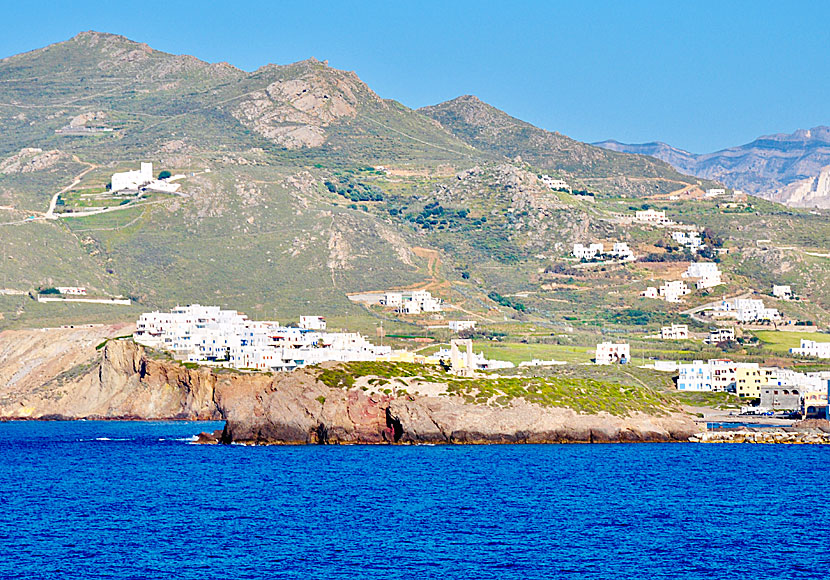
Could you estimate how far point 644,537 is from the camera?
56.9 metres

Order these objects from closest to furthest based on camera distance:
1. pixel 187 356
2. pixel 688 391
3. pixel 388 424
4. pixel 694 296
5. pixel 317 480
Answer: pixel 317 480 < pixel 388 424 < pixel 688 391 < pixel 187 356 < pixel 694 296

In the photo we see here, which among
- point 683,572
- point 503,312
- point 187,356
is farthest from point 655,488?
point 503,312

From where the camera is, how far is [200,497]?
67688 millimetres

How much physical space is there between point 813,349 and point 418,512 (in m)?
104

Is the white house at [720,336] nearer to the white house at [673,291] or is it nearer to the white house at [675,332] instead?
the white house at [675,332]

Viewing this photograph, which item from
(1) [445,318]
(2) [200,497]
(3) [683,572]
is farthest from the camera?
(1) [445,318]

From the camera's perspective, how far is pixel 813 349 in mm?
157875

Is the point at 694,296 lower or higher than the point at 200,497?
higher

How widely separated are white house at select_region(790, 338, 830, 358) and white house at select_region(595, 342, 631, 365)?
2169cm

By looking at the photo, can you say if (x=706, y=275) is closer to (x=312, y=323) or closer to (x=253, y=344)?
(x=312, y=323)

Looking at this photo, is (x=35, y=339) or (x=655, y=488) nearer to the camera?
(x=655, y=488)

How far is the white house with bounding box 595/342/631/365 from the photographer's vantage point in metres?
147

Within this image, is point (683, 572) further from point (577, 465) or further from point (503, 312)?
point (503, 312)

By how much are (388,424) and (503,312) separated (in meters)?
95.7
